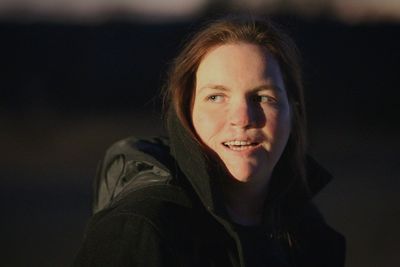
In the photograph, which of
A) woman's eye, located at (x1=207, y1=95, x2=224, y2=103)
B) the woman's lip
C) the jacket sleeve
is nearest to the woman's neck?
the woman's lip

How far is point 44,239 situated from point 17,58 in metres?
10.7

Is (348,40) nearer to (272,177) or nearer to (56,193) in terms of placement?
(56,193)

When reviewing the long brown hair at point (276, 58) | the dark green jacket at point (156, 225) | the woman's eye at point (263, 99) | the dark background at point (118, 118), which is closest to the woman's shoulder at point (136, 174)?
the dark green jacket at point (156, 225)

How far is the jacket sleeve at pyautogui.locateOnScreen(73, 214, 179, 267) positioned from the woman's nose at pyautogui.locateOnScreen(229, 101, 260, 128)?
39 centimetres

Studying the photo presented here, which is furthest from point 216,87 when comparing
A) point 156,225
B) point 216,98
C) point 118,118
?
point 118,118

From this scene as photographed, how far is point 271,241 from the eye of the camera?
2.08 meters

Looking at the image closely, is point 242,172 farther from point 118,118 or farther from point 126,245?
point 118,118

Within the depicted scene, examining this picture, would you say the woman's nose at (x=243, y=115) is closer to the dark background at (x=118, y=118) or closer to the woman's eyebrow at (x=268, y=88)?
the woman's eyebrow at (x=268, y=88)

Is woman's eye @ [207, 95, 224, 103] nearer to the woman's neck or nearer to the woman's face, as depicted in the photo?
the woman's face

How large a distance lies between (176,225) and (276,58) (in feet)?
1.92

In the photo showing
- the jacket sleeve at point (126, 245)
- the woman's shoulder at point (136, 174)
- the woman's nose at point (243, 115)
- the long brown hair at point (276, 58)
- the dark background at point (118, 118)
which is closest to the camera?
the jacket sleeve at point (126, 245)

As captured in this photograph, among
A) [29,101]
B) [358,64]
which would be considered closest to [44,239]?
[29,101]

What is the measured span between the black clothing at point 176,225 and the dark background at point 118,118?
1820mm

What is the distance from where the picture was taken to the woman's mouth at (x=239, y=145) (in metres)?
1.98
